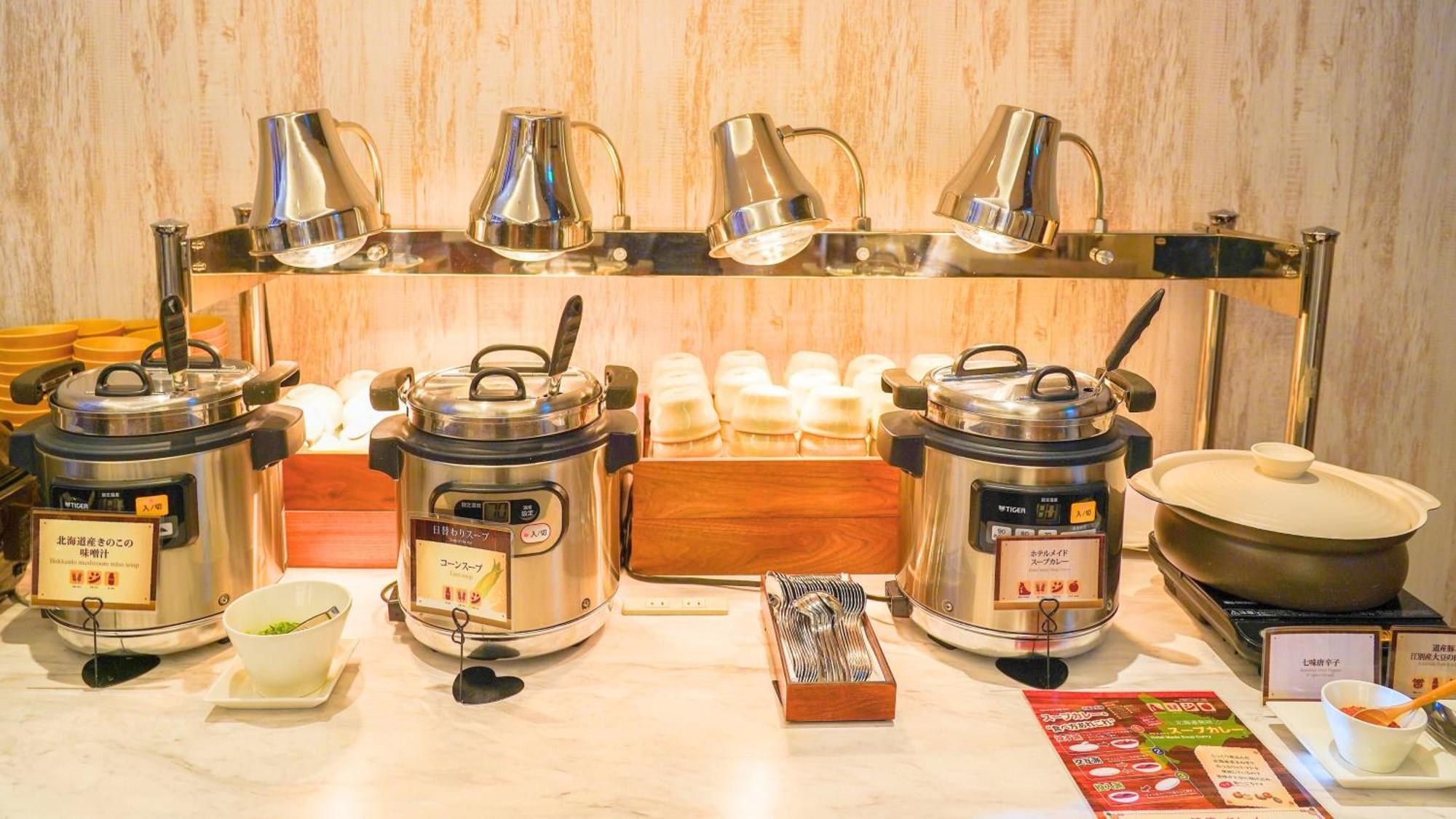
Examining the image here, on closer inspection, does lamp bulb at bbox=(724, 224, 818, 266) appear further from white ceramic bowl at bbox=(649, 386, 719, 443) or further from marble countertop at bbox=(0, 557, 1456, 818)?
marble countertop at bbox=(0, 557, 1456, 818)

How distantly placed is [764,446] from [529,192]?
522 mm

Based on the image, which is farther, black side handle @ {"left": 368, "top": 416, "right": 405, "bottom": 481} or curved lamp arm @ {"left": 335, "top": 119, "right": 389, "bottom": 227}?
curved lamp arm @ {"left": 335, "top": 119, "right": 389, "bottom": 227}

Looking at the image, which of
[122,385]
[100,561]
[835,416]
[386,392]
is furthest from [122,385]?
[835,416]

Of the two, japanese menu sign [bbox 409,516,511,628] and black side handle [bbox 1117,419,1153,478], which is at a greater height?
black side handle [bbox 1117,419,1153,478]

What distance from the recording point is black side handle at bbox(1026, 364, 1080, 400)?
4.85 feet

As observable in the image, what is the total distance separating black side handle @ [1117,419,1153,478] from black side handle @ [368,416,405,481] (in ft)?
3.10

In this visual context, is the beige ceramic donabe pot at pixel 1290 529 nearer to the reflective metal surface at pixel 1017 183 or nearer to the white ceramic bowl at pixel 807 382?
the reflective metal surface at pixel 1017 183

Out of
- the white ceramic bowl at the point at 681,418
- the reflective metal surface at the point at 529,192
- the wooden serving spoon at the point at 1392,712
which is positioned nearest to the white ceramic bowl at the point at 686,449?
the white ceramic bowl at the point at 681,418

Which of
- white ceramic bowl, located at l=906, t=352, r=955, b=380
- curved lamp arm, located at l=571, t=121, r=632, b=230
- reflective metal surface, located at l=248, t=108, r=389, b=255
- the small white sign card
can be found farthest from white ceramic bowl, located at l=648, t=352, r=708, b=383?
the small white sign card

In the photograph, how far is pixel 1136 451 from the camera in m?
1.55

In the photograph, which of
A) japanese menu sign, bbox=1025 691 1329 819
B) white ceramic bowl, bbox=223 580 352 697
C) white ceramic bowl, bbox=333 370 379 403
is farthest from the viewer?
white ceramic bowl, bbox=333 370 379 403

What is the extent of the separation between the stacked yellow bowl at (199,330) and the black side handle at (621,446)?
79cm

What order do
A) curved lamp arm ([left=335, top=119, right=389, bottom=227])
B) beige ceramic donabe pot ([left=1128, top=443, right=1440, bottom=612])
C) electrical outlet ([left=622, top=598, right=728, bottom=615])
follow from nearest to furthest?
beige ceramic donabe pot ([left=1128, top=443, right=1440, bottom=612]), electrical outlet ([left=622, top=598, right=728, bottom=615]), curved lamp arm ([left=335, top=119, right=389, bottom=227])

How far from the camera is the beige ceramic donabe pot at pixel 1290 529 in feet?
4.77
